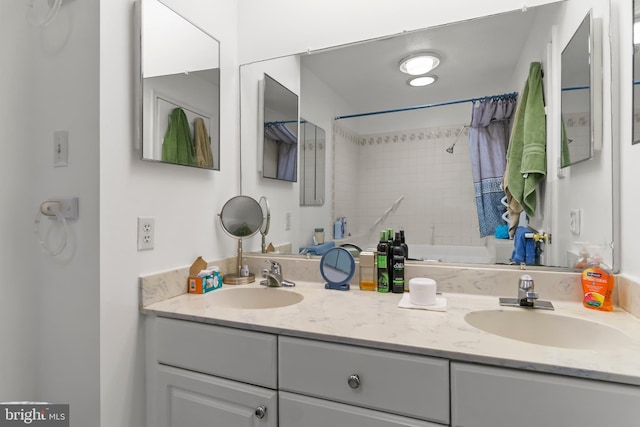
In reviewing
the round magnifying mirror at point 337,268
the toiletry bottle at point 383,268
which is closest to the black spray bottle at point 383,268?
the toiletry bottle at point 383,268

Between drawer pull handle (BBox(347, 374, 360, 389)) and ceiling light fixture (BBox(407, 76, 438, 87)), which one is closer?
drawer pull handle (BBox(347, 374, 360, 389))

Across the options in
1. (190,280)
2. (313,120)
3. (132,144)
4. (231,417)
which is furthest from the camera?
(313,120)

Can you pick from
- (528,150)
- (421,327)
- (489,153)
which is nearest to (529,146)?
(528,150)

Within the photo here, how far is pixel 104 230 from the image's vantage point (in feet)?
3.55

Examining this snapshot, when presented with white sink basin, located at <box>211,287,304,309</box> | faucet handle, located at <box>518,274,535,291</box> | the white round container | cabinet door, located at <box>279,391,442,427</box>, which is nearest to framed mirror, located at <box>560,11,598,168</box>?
faucet handle, located at <box>518,274,535,291</box>

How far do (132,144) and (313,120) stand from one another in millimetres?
818

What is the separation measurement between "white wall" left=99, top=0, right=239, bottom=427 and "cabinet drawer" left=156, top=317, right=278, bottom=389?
124 mm

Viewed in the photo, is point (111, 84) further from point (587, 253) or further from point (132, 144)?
point (587, 253)

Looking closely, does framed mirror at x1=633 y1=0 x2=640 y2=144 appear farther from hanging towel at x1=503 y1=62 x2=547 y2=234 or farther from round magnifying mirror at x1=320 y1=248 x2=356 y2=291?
round magnifying mirror at x1=320 y1=248 x2=356 y2=291

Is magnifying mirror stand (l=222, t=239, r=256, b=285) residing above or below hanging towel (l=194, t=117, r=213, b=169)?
below

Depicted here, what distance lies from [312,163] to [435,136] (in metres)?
0.58

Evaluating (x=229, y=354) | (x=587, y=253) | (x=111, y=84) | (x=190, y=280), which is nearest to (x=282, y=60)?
(x=111, y=84)

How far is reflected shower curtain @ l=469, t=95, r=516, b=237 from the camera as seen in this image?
4.38 feet

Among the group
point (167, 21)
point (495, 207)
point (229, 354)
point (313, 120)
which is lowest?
point (229, 354)
